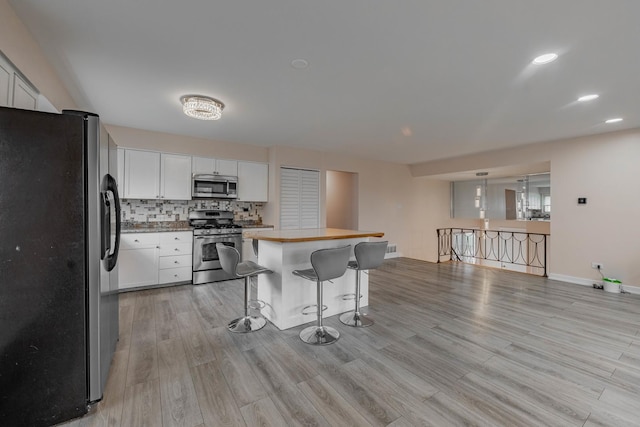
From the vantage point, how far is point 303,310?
3.09 metres

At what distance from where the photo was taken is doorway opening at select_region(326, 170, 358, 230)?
6816mm

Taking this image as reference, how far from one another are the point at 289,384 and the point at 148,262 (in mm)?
3341

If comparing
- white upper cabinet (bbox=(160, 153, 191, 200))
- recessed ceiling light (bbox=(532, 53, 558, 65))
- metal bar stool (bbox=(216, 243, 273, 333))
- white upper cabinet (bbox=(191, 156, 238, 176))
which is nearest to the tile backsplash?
white upper cabinet (bbox=(160, 153, 191, 200))

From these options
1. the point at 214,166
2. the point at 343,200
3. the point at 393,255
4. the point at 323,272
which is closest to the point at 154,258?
the point at 214,166

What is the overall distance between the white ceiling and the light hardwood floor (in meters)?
2.54

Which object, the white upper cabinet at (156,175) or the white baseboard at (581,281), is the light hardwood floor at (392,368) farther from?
the white upper cabinet at (156,175)

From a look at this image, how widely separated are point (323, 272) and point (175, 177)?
3439 millimetres

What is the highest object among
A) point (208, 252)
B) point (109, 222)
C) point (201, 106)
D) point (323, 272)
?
point (201, 106)

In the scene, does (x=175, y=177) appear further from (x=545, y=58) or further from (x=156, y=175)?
(x=545, y=58)

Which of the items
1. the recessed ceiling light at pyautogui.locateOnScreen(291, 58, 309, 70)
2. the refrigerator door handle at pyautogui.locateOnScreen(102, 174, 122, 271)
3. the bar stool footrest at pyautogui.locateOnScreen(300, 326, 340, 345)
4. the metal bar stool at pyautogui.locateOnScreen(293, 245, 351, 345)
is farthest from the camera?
the bar stool footrest at pyautogui.locateOnScreen(300, 326, 340, 345)

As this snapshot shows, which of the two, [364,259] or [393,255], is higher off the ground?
[364,259]

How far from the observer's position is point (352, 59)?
2340mm

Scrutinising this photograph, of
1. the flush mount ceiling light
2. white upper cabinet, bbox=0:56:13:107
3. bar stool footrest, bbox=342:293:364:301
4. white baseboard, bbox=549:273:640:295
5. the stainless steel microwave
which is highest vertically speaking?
the flush mount ceiling light

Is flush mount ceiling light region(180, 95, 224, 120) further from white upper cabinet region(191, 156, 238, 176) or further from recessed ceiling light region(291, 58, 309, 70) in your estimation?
white upper cabinet region(191, 156, 238, 176)
